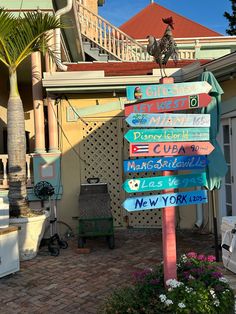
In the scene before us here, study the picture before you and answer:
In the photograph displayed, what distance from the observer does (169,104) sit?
11.1 ft

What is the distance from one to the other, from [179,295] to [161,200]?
2.82 ft

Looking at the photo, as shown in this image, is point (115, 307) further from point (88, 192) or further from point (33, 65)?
point (33, 65)

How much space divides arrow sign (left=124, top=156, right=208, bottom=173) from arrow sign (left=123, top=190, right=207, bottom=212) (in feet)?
0.83

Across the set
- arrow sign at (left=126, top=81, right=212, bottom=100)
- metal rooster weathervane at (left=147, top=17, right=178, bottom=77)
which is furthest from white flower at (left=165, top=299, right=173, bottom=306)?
metal rooster weathervane at (left=147, top=17, right=178, bottom=77)

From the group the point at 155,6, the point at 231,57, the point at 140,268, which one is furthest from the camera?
the point at 155,6

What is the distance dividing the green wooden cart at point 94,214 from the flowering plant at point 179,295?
10.2 ft

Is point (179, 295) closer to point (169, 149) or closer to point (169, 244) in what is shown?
point (169, 244)

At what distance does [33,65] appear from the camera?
834cm

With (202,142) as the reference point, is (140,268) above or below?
below

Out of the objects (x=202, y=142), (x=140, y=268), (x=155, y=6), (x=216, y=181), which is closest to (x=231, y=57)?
(x=216, y=181)

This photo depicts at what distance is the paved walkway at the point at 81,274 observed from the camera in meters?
4.54

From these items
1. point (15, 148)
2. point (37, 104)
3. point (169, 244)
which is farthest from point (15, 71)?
point (169, 244)

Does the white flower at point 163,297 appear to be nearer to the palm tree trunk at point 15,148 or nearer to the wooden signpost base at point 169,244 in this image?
the wooden signpost base at point 169,244

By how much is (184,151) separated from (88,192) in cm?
478
